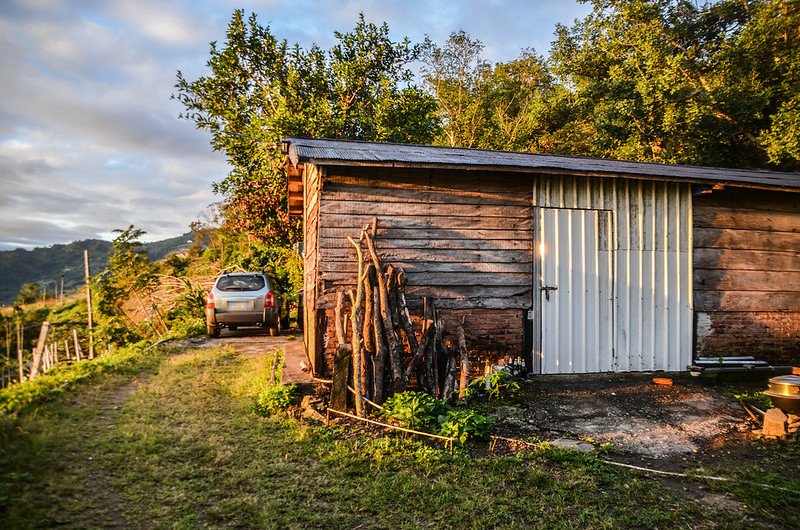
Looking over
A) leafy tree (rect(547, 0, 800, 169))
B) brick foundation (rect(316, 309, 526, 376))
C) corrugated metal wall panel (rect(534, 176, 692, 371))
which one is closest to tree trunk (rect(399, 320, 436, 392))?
brick foundation (rect(316, 309, 526, 376))

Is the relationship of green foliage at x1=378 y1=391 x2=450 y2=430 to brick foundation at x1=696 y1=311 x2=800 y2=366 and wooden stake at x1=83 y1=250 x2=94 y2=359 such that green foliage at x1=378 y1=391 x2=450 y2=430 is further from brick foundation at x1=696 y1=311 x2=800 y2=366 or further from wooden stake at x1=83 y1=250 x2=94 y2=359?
wooden stake at x1=83 y1=250 x2=94 y2=359

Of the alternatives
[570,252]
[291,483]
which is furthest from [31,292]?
[570,252]

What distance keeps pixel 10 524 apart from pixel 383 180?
5.63 m

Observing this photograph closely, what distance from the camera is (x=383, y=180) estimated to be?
7254 millimetres

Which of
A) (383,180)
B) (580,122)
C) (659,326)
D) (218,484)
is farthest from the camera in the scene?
(580,122)

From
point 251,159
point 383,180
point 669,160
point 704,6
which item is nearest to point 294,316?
point 251,159

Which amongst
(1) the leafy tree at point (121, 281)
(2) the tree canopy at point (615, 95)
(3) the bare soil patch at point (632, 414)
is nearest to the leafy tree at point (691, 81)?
(2) the tree canopy at point (615, 95)

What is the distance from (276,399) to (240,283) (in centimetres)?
722

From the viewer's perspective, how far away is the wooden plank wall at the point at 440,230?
7.09 metres

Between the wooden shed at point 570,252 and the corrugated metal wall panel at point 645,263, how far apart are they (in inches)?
0.8

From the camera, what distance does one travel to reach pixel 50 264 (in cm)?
2741

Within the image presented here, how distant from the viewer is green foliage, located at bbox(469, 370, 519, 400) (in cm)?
664

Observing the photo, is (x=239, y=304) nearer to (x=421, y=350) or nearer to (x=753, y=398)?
(x=421, y=350)

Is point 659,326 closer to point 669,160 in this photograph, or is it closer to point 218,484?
point 218,484
